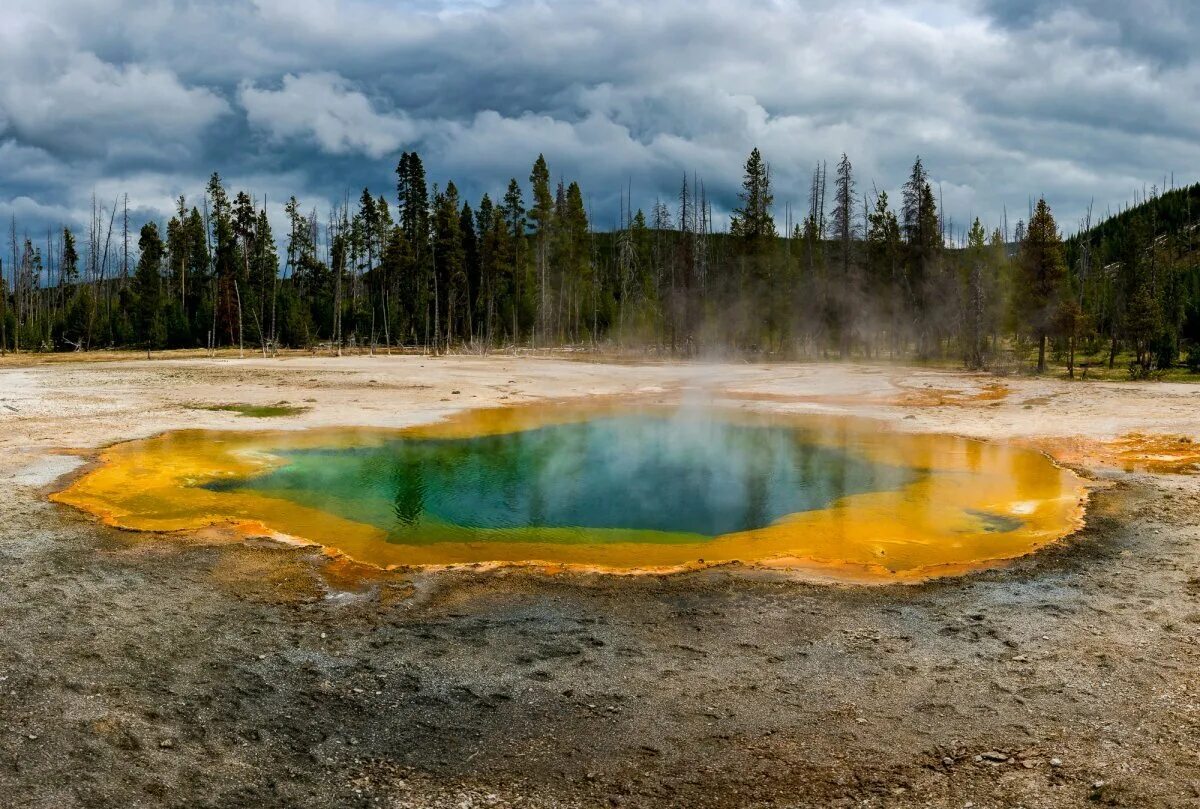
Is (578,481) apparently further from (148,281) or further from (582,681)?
(148,281)

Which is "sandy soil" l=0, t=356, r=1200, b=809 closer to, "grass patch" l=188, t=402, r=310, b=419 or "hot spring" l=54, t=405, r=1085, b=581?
"hot spring" l=54, t=405, r=1085, b=581

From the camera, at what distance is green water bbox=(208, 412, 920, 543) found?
13.1 m

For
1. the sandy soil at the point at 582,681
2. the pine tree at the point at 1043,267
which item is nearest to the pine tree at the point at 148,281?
the sandy soil at the point at 582,681

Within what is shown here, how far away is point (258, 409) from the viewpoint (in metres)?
24.8

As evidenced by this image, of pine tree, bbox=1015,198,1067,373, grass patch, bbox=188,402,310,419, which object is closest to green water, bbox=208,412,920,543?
grass patch, bbox=188,402,310,419

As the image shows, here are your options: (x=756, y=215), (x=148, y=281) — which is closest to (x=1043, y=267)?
(x=756, y=215)

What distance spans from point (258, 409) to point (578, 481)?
13.8m

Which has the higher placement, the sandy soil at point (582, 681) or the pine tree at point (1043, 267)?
the pine tree at point (1043, 267)

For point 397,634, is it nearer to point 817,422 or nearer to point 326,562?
point 326,562

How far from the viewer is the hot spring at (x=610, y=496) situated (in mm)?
10953

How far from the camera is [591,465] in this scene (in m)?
17.7

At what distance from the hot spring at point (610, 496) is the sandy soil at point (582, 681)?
112 centimetres

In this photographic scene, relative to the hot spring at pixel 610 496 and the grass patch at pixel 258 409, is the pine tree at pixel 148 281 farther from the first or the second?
the hot spring at pixel 610 496

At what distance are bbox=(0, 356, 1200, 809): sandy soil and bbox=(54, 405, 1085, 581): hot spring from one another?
1.12 m
